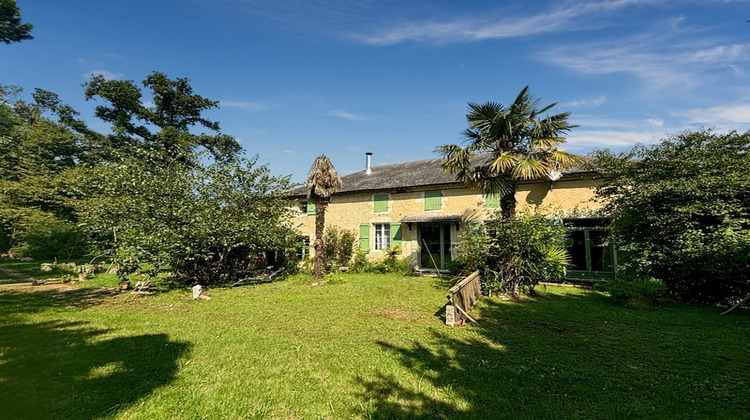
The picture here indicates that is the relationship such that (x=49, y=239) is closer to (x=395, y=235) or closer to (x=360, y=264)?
(x=360, y=264)

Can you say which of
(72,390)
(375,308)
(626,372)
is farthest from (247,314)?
(626,372)

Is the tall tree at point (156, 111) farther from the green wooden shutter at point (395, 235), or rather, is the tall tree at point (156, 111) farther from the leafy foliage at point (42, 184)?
the green wooden shutter at point (395, 235)

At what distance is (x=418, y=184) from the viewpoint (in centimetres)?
1546

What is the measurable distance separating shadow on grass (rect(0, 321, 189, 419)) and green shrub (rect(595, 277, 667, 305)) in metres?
10.6

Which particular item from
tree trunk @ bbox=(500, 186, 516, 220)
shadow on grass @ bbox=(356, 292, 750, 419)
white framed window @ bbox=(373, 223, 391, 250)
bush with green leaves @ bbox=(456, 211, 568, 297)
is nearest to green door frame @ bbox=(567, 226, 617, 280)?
bush with green leaves @ bbox=(456, 211, 568, 297)

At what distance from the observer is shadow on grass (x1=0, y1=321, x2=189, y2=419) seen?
11.9 ft

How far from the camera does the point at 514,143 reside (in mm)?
9859

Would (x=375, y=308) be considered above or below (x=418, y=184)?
below

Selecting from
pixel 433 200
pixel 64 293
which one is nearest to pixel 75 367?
pixel 64 293

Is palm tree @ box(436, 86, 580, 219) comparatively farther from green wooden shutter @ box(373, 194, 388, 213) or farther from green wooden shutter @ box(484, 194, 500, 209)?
green wooden shutter @ box(373, 194, 388, 213)

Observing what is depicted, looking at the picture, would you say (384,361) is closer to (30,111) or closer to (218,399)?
(218,399)

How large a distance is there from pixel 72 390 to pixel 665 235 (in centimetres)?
1360

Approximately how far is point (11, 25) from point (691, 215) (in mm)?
43722

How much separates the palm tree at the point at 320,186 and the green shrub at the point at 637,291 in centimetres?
1008
